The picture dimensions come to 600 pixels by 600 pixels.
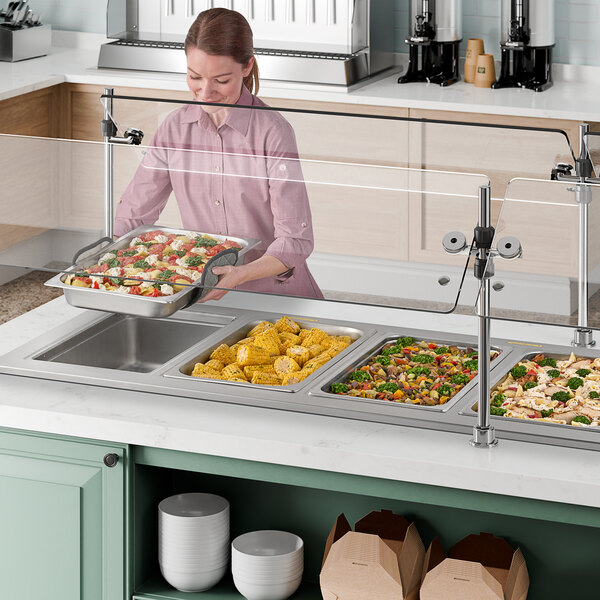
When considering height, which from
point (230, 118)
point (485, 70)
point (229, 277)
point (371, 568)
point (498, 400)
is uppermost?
point (485, 70)

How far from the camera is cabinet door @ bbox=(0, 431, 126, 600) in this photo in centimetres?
216

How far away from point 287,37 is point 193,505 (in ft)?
11.0

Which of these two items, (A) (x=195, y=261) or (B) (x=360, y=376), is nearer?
(A) (x=195, y=261)

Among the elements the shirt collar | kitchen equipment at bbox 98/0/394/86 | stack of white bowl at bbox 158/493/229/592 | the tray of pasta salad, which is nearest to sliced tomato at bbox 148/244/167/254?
the tray of pasta salad

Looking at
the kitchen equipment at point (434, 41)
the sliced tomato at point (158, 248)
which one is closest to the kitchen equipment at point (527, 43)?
the kitchen equipment at point (434, 41)

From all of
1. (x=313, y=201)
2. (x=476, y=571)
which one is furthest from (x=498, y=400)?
(x=313, y=201)

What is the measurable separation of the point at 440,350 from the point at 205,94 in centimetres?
85

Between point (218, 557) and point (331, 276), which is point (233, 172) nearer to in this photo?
point (331, 276)

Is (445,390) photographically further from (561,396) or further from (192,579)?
(192,579)

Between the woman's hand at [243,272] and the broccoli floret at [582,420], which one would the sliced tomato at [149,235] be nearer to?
the woman's hand at [243,272]

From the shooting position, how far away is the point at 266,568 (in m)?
2.11

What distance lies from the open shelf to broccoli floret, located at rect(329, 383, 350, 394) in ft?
1.29

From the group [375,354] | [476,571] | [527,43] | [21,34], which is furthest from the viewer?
[21,34]

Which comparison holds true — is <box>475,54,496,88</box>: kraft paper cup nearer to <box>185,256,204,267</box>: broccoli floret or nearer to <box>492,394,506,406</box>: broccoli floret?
<box>492,394,506,406</box>: broccoli floret
